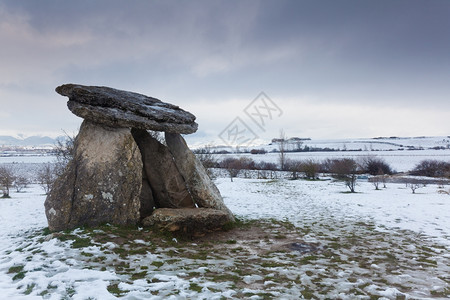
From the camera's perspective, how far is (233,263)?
6441 millimetres

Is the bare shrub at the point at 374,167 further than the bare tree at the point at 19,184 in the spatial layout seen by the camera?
Yes

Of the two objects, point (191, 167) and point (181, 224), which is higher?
point (191, 167)

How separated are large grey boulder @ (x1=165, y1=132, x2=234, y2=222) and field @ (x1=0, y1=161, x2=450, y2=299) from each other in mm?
1534

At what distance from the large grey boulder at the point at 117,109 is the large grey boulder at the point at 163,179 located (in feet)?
4.91

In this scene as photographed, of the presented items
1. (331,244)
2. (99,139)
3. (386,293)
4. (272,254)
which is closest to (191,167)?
(99,139)

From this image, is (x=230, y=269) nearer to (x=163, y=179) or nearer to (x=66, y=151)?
(x=163, y=179)

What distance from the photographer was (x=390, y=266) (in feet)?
20.9

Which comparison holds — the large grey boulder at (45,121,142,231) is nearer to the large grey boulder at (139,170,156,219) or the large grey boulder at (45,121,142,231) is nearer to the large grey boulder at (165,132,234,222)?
the large grey boulder at (139,170,156,219)

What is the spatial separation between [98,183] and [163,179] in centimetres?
287

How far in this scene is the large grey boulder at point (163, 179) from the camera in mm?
10930

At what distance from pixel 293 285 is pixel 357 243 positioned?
4.29m

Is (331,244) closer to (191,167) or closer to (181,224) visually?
(181,224)

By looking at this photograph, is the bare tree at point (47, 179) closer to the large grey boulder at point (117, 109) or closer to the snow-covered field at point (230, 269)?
the large grey boulder at point (117, 109)

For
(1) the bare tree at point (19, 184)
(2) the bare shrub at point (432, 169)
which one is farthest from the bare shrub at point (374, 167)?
(1) the bare tree at point (19, 184)
